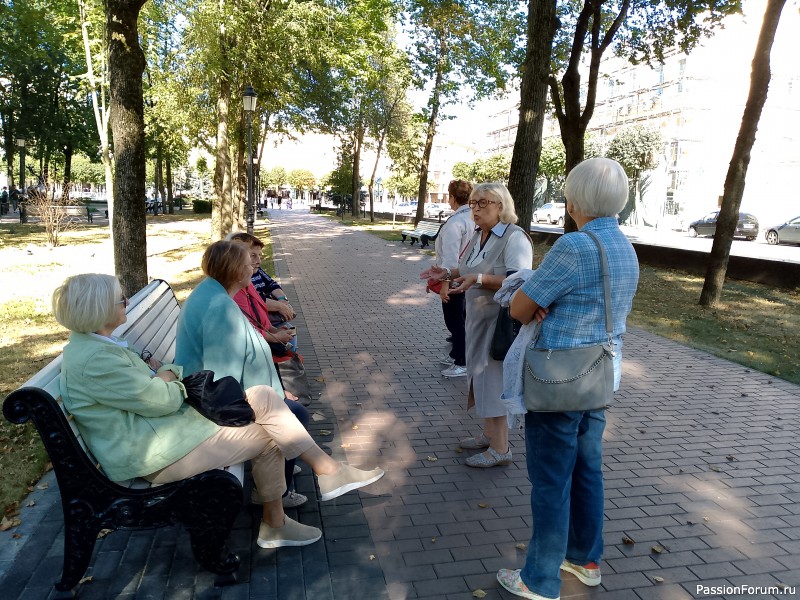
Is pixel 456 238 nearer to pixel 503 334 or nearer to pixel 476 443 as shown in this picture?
pixel 476 443

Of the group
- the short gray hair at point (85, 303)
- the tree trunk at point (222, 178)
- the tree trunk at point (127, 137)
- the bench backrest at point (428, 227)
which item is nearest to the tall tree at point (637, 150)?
the bench backrest at point (428, 227)

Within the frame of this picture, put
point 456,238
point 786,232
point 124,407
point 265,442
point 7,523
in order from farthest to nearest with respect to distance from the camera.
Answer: point 786,232
point 456,238
point 7,523
point 265,442
point 124,407

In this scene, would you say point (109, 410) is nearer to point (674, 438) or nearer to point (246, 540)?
point (246, 540)

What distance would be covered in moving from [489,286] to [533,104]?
Answer: 5.82 metres

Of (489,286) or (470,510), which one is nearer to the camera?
(470,510)

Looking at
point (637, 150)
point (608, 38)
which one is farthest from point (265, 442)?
point (637, 150)

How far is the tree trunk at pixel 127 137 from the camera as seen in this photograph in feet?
21.8

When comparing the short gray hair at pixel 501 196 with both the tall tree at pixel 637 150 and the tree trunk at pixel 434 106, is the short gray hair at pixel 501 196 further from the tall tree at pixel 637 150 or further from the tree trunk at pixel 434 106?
the tall tree at pixel 637 150

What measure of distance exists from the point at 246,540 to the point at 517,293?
1.93 meters

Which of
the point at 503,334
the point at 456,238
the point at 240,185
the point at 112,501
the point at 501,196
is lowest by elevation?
the point at 112,501

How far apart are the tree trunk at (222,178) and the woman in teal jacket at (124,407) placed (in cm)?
1546

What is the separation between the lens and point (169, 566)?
10.2 ft

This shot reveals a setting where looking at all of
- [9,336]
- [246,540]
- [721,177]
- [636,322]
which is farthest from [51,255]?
[721,177]

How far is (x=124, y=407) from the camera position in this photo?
108 inches
